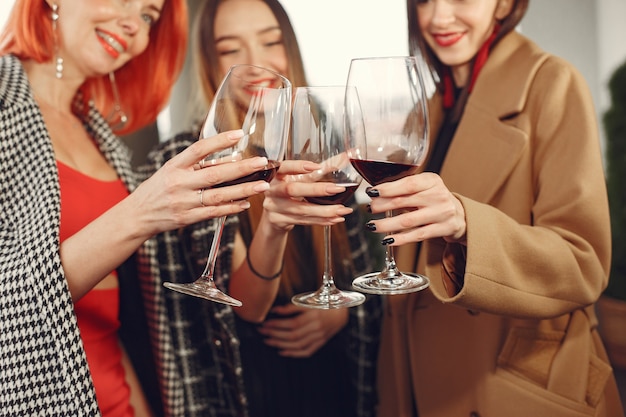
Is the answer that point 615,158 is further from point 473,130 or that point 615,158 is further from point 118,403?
point 118,403

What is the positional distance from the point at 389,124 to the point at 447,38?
0.60m

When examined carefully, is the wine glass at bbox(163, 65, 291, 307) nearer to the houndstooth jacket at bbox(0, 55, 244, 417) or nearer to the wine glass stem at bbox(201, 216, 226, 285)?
the wine glass stem at bbox(201, 216, 226, 285)

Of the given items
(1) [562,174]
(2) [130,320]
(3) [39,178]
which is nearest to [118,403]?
(2) [130,320]

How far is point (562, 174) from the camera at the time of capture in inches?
47.1

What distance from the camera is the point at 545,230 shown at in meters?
1.16

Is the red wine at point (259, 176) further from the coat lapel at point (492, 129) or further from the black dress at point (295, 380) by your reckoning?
the black dress at point (295, 380)

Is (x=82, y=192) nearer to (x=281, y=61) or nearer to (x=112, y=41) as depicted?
(x=112, y=41)

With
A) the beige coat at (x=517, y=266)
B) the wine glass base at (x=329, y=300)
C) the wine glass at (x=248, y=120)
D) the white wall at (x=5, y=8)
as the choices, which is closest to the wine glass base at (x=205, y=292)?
the wine glass at (x=248, y=120)

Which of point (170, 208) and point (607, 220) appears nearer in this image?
point (170, 208)

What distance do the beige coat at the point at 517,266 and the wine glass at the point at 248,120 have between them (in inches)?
12.9

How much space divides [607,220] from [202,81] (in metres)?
1.09

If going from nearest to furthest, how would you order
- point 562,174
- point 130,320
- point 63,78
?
point 562,174
point 63,78
point 130,320

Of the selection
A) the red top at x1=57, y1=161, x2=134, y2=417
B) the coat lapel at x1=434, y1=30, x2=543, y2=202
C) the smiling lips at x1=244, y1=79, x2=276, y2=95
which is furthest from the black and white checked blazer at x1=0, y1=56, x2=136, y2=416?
the coat lapel at x1=434, y1=30, x2=543, y2=202

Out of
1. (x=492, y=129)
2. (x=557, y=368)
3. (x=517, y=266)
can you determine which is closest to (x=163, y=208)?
(x=517, y=266)
